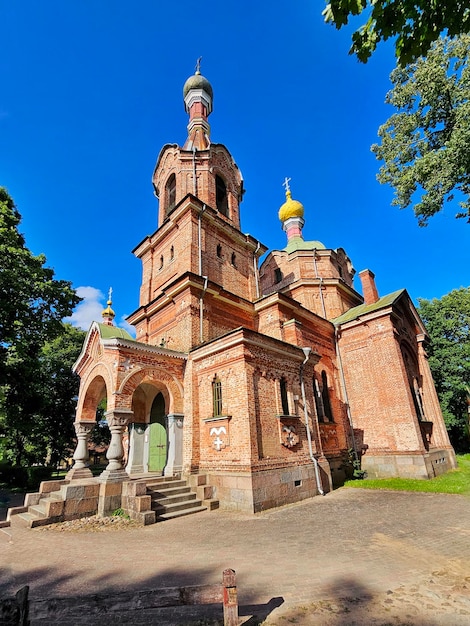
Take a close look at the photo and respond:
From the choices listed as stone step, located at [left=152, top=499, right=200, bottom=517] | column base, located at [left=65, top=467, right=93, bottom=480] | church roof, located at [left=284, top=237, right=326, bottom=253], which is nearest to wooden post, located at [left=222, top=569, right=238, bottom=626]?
stone step, located at [left=152, top=499, right=200, bottom=517]

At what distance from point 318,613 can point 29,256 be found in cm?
Answer: 1636

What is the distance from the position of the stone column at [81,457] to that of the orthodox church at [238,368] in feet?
0.12

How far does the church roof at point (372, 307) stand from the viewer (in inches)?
669

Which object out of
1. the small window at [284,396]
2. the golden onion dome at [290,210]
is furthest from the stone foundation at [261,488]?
the golden onion dome at [290,210]

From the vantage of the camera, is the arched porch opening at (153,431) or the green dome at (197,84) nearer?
the arched porch opening at (153,431)

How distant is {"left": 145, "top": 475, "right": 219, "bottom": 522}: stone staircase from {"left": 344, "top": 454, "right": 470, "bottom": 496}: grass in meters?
6.73

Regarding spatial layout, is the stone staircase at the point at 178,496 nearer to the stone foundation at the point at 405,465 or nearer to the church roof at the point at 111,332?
the church roof at the point at 111,332

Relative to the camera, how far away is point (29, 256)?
15.0 meters

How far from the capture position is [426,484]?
12.7 m

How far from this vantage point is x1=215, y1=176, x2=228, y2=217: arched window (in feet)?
64.3

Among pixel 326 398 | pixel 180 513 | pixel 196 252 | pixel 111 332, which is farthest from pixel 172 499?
pixel 196 252

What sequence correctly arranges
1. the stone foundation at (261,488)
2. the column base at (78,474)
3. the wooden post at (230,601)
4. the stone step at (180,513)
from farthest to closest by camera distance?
the column base at (78,474) → the stone foundation at (261,488) → the stone step at (180,513) → the wooden post at (230,601)

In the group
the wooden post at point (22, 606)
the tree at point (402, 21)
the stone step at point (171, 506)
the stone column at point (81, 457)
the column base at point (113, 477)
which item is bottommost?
the stone step at point (171, 506)

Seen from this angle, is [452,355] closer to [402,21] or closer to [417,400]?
[417,400]
